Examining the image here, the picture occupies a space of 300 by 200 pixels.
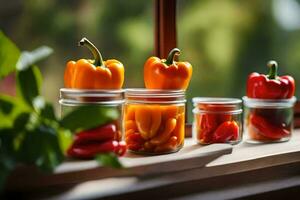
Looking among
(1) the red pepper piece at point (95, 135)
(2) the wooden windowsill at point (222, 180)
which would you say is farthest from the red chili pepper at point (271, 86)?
(1) the red pepper piece at point (95, 135)

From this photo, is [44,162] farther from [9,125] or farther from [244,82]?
[244,82]

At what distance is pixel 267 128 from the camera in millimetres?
1211

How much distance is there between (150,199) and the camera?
3.04ft

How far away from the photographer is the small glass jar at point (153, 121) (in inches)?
38.8

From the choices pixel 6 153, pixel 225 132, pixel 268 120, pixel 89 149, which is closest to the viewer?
pixel 6 153

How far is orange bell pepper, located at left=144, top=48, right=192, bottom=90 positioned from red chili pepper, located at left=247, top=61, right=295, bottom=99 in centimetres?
26

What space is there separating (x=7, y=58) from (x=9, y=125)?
11 cm

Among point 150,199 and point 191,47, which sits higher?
point 191,47

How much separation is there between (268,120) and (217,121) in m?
0.16

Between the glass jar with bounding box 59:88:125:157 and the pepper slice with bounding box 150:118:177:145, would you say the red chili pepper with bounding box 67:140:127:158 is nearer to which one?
the glass jar with bounding box 59:88:125:157

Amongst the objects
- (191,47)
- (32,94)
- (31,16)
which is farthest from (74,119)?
(191,47)

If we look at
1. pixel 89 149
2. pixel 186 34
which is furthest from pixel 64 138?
pixel 186 34

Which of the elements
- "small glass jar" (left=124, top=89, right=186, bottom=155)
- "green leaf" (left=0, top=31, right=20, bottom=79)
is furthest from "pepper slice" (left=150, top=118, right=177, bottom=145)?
"green leaf" (left=0, top=31, right=20, bottom=79)

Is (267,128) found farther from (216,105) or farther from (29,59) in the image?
(29,59)
